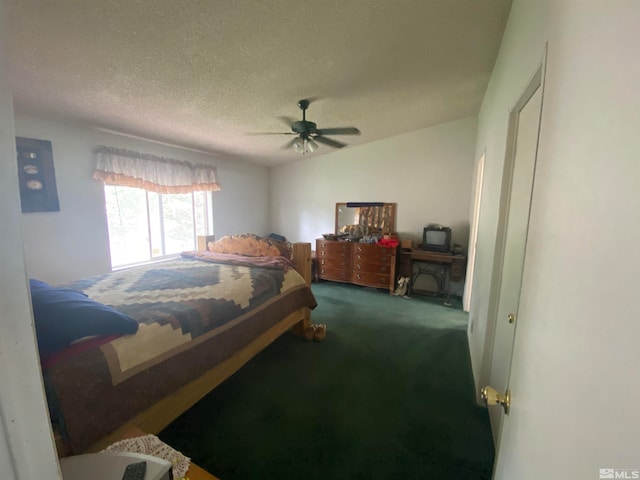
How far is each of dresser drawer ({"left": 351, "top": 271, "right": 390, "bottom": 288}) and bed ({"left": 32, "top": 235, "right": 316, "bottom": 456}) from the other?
179 centimetres

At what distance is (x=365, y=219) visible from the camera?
4762mm

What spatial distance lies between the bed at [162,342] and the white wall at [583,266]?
1.51 m

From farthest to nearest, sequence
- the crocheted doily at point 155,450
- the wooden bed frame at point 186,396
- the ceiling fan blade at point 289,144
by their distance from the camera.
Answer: the ceiling fan blade at point 289,144, the wooden bed frame at point 186,396, the crocheted doily at point 155,450

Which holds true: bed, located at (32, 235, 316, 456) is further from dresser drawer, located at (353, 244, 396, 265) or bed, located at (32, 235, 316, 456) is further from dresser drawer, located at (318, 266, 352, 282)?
dresser drawer, located at (318, 266, 352, 282)

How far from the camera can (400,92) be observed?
2766 millimetres

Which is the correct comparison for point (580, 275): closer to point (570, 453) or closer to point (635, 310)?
point (635, 310)

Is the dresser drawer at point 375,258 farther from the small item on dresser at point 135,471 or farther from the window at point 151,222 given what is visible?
the small item on dresser at point 135,471

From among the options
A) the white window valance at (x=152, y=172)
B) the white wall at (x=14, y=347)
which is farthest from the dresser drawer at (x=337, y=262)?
the white wall at (x=14, y=347)

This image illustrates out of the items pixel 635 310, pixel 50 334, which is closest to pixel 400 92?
pixel 635 310

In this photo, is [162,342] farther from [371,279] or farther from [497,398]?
[371,279]

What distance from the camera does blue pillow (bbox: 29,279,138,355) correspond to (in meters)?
1.12

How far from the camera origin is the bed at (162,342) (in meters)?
1.11

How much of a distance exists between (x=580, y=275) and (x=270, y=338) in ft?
7.00

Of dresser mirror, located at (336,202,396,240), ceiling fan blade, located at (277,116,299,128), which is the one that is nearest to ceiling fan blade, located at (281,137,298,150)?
ceiling fan blade, located at (277,116,299,128)
